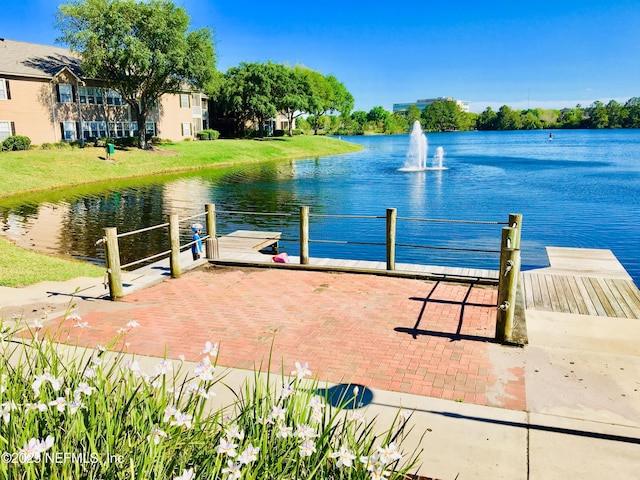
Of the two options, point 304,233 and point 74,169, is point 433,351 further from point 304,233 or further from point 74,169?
point 74,169

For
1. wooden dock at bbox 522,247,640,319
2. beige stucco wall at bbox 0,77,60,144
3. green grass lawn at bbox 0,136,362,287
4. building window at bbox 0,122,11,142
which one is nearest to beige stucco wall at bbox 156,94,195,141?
green grass lawn at bbox 0,136,362,287

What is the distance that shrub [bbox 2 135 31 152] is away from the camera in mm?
40875

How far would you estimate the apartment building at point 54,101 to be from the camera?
145ft

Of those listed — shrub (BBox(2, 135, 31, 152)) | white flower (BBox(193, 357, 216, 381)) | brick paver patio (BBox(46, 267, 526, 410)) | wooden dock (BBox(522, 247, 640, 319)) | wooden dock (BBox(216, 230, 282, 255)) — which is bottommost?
wooden dock (BBox(216, 230, 282, 255))

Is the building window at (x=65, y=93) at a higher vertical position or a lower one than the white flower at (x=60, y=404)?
higher

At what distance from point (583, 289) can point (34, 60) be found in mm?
52685

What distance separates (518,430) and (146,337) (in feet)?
16.4

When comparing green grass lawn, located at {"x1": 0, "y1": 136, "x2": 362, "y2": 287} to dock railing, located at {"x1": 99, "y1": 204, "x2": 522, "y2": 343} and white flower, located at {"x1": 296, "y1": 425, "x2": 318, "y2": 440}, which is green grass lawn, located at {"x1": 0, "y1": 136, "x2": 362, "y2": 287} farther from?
white flower, located at {"x1": 296, "y1": 425, "x2": 318, "y2": 440}

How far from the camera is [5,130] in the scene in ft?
142

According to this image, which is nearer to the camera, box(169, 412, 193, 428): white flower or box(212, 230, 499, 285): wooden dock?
box(169, 412, 193, 428): white flower

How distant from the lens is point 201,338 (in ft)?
24.0

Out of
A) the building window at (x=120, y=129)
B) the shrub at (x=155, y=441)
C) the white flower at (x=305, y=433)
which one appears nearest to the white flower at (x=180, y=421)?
the shrub at (x=155, y=441)

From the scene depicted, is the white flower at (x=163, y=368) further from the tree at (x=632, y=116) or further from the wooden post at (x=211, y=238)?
the tree at (x=632, y=116)

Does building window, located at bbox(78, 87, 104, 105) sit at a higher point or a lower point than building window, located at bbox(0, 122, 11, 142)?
higher
